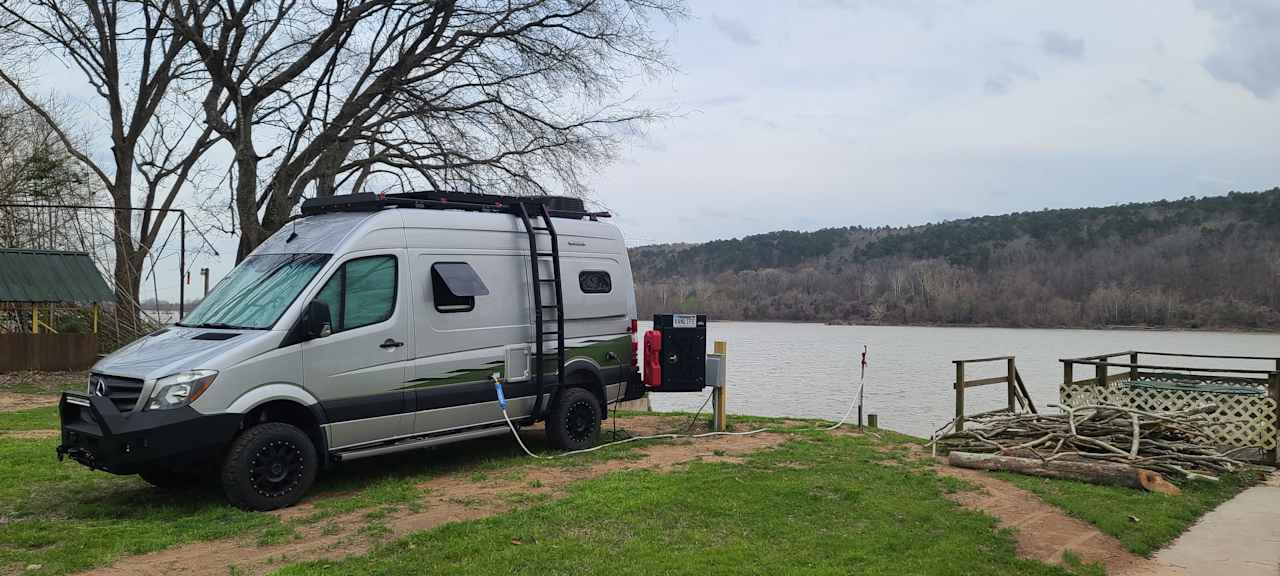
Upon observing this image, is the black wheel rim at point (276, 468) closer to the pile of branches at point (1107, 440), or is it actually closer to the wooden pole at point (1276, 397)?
the pile of branches at point (1107, 440)

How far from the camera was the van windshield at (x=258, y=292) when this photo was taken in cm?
796

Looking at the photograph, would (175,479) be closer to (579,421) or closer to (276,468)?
(276,468)

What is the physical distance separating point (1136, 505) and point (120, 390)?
26.9 feet

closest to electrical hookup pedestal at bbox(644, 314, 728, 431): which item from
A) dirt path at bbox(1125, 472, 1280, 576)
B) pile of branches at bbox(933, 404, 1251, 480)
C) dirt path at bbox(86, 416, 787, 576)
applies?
dirt path at bbox(86, 416, 787, 576)

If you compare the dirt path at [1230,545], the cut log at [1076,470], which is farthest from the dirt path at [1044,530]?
the cut log at [1076,470]

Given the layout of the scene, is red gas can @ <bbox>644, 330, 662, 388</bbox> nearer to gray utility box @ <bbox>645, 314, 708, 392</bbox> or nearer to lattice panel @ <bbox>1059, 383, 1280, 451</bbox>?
gray utility box @ <bbox>645, 314, 708, 392</bbox>

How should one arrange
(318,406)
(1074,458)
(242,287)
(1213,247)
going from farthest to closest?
(1213,247)
(1074,458)
(242,287)
(318,406)

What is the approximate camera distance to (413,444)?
868 centimetres

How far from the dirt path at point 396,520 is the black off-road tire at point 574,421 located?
61 cm

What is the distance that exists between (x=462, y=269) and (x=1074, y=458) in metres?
6.42

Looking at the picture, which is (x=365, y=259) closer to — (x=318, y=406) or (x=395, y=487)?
(x=318, y=406)

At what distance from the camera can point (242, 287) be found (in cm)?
→ 850

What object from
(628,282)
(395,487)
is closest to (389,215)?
(395,487)

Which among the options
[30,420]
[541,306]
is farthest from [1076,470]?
[30,420]
